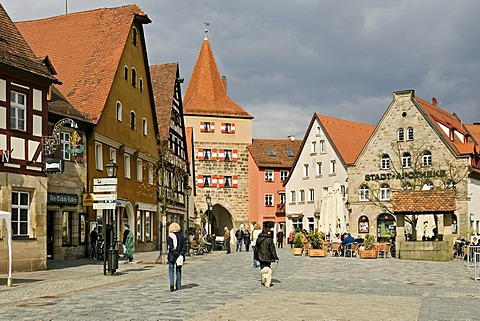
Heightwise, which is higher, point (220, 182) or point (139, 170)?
point (220, 182)

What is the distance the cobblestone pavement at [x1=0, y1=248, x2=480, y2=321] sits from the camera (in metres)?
12.6

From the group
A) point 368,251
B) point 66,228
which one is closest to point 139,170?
point 66,228

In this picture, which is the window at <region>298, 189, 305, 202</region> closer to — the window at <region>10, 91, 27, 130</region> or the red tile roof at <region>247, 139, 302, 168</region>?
the red tile roof at <region>247, 139, 302, 168</region>

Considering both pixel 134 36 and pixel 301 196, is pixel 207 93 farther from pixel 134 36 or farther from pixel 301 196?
pixel 134 36

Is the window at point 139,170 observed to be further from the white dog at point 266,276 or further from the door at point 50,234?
the white dog at point 266,276

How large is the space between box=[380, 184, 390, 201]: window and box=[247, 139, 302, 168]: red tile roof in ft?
58.1

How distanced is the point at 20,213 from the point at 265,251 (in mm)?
8900

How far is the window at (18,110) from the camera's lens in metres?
22.7

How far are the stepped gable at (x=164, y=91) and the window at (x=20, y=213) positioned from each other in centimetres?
2244

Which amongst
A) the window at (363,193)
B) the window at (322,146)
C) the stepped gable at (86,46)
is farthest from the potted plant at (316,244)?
the window at (322,146)

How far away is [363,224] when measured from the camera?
5766 centimetres

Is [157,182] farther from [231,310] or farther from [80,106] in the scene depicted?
[231,310]

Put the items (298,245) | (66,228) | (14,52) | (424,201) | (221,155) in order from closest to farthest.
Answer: (14,52)
(66,228)
(424,201)
(298,245)
(221,155)

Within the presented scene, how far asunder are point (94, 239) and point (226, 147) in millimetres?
41297
